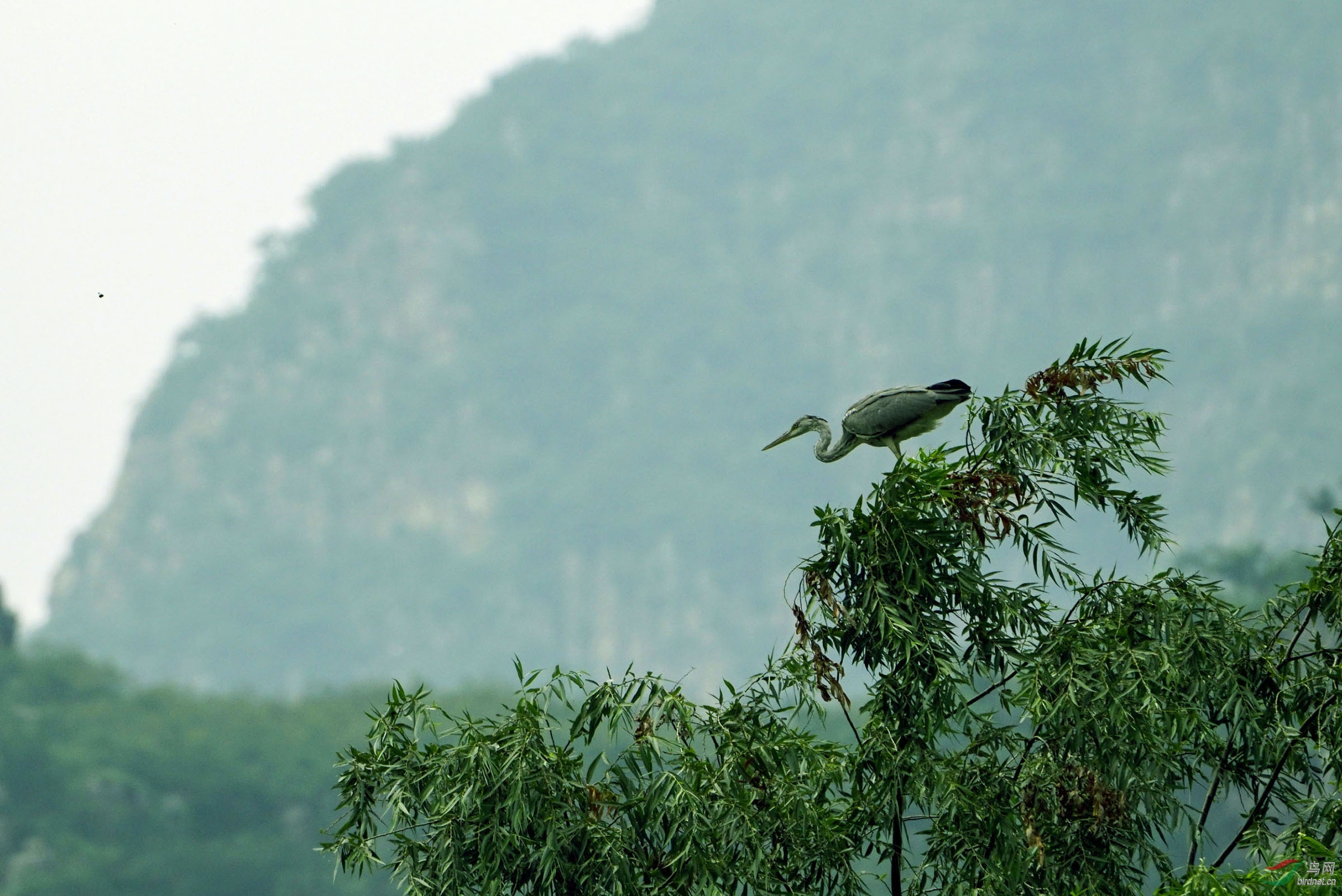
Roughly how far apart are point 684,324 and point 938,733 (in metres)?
95.6

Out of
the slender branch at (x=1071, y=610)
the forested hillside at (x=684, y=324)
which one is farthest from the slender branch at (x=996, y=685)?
the forested hillside at (x=684, y=324)

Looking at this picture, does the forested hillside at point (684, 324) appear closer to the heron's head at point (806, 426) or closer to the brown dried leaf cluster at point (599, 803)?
the heron's head at point (806, 426)

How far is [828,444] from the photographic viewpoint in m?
7.22

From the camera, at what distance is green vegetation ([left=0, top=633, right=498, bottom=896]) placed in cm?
3362

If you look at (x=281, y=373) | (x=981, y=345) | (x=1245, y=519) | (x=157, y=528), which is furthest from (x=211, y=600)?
(x=1245, y=519)

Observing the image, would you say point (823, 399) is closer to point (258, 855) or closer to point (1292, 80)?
point (1292, 80)

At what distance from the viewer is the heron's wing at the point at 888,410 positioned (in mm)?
6801

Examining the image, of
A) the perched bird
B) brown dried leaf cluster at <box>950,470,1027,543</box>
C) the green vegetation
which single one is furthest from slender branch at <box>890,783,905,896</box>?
the green vegetation

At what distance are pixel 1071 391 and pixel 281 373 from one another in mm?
91148

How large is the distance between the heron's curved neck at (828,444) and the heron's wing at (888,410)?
0.21ft

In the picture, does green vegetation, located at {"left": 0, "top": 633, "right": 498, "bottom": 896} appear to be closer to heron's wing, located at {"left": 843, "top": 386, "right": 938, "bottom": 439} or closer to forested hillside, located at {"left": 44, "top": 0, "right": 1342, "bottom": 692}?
heron's wing, located at {"left": 843, "top": 386, "right": 938, "bottom": 439}

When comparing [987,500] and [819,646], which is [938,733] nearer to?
[819,646]

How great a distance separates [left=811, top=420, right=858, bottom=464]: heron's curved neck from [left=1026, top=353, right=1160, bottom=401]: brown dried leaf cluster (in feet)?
2.29

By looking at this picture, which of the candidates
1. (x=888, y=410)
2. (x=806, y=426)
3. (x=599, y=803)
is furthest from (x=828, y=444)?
(x=599, y=803)
